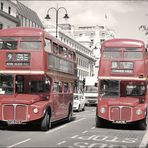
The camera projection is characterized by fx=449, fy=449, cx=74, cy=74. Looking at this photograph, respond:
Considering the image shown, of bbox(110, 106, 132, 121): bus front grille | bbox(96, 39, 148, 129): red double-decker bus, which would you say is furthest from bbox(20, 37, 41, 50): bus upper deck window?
bbox(110, 106, 132, 121): bus front grille

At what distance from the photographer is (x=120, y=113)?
19.8m

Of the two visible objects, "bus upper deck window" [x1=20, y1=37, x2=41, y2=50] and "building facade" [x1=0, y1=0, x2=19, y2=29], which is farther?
"building facade" [x1=0, y1=0, x2=19, y2=29]

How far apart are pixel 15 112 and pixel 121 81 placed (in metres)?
5.60

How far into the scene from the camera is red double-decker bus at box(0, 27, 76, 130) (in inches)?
711

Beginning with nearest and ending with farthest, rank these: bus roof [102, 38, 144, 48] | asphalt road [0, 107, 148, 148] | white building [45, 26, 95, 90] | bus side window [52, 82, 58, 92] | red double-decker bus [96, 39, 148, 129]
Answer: asphalt road [0, 107, 148, 148], red double-decker bus [96, 39, 148, 129], bus side window [52, 82, 58, 92], bus roof [102, 38, 144, 48], white building [45, 26, 95, 90]

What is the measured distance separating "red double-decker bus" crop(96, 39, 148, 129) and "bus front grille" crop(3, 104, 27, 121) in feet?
12.6

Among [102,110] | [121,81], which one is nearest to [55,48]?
[121,81]

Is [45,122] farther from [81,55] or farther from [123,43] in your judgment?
[81,55]

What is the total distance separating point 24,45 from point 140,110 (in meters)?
5.72

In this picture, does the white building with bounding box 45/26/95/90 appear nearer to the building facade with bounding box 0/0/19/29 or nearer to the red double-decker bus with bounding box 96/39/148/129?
the building facade with bounding box 0/0/19/29

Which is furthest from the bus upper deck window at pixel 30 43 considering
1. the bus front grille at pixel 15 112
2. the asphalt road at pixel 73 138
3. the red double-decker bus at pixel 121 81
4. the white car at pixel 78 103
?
the white car at pixel 78 103

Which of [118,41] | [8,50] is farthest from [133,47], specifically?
[8,50]

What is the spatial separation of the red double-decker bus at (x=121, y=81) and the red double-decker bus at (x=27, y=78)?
2.37 meters

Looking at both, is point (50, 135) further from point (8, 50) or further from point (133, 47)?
point (133, 47)
